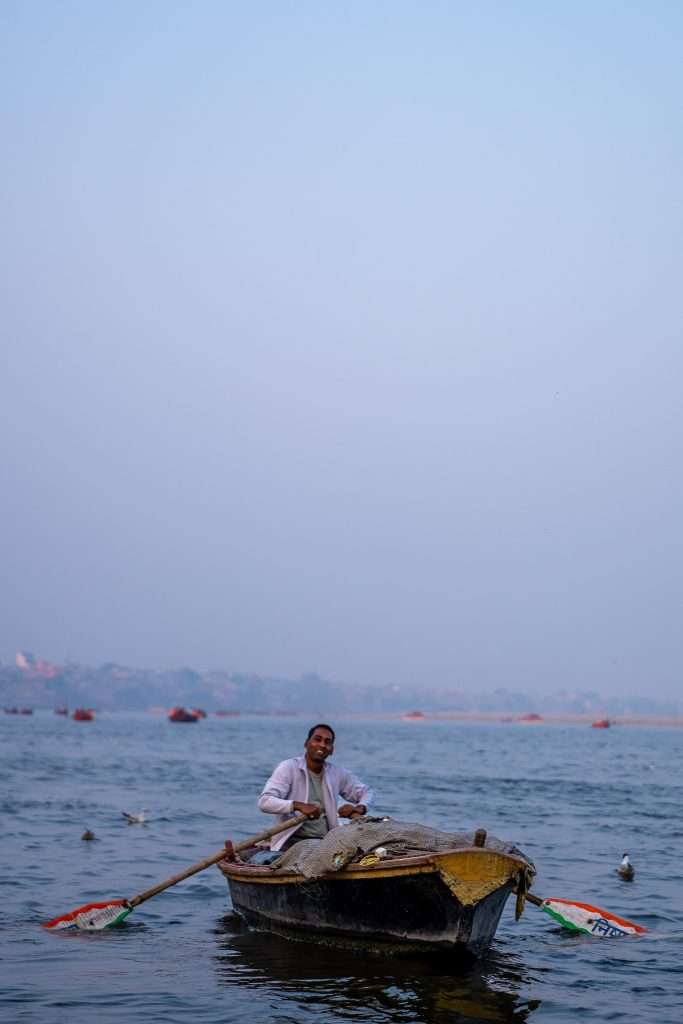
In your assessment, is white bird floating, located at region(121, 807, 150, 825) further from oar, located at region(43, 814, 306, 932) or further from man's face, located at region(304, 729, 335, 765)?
man's face, located at region(304, 729, 335, 765)

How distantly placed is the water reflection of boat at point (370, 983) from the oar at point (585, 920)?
0.95 m

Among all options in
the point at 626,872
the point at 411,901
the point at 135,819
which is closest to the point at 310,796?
the point at 411,901

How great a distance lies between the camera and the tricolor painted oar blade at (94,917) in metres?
13.5

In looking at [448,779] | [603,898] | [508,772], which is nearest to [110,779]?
[448,779]

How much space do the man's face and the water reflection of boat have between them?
1829 mm

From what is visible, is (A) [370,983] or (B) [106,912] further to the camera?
(B) [106,912]

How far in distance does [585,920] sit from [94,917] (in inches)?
208

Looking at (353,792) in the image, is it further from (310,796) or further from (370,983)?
(370,983)

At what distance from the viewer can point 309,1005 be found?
33.4 feet

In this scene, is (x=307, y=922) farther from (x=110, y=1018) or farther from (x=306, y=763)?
(x=110, y=1018)

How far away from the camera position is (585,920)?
13328 millimetres

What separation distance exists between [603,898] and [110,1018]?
8642 mm

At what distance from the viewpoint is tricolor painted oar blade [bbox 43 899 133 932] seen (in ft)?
44.2

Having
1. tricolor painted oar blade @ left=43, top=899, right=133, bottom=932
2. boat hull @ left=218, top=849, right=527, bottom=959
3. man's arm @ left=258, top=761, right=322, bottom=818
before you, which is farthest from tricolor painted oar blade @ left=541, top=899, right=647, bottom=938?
tricolor painted oar blade @ left=43, top=899, right=133, bottom=932
